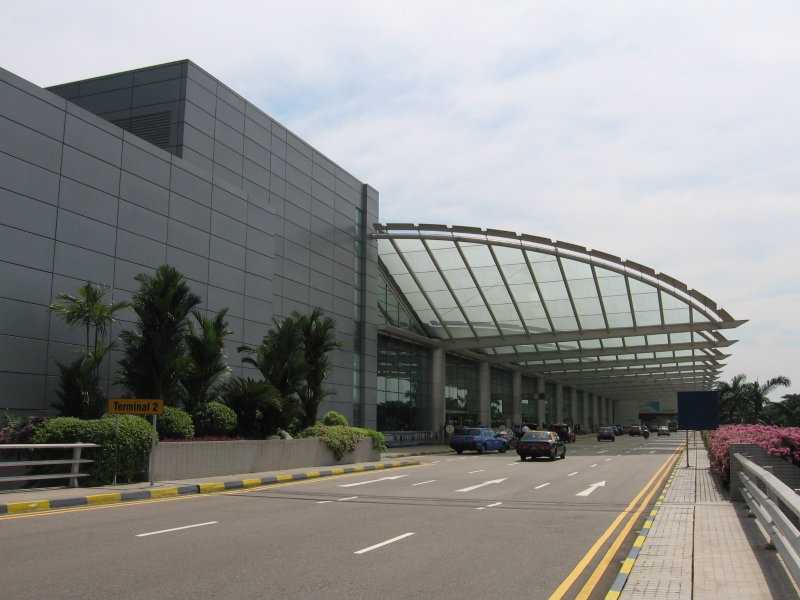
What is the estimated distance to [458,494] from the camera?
17578 mm

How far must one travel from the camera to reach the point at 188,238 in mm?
25719

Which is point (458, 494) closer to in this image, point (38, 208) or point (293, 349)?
point (293, 349)

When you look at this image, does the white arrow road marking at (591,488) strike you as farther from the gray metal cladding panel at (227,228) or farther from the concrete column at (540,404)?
the concrete column at (540,404)

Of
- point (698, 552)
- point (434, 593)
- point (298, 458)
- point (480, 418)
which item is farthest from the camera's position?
point (480, 418)

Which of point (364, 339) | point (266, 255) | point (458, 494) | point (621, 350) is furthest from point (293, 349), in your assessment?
point (621, 350)

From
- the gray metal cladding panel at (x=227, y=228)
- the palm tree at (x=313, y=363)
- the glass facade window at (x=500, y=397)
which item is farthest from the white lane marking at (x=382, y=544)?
the glass facade window at (x=500, y=397)

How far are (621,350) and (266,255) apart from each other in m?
39.0

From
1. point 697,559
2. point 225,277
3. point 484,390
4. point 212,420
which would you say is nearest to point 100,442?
point 212,420

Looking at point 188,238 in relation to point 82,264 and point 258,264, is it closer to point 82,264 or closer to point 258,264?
point 258,264

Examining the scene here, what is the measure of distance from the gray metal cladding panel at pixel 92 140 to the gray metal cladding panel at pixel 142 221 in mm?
1500

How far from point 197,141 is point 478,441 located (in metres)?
22.7

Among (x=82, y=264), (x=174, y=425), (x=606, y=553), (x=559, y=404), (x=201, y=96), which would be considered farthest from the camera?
(x=559, y=404)

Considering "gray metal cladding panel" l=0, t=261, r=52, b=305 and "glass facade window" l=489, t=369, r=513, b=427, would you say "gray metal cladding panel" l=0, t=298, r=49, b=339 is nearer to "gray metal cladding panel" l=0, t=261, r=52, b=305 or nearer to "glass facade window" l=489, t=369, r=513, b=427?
"gray metal cladding panel" l=0, t=261, r=52, b=305

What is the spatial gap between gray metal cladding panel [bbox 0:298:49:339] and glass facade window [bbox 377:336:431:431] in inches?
1122
